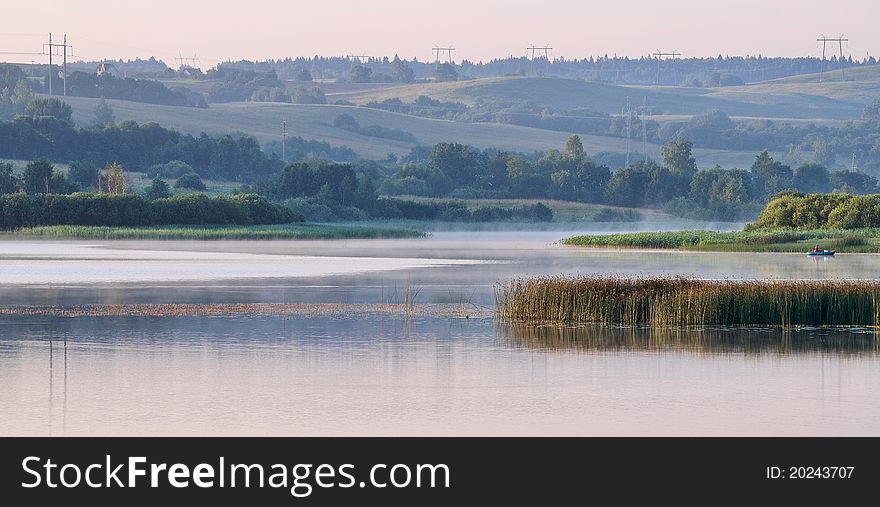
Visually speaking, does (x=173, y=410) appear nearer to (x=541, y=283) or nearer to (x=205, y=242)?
(x=541, y=283)

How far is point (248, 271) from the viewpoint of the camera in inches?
2507

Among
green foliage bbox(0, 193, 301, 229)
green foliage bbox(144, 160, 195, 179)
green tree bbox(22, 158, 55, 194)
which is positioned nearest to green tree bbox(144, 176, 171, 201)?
green tree bbox(22, 158, 55, 194)

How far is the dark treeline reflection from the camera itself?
3309 cm

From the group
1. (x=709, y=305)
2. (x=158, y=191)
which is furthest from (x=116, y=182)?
(x=709, y=305)

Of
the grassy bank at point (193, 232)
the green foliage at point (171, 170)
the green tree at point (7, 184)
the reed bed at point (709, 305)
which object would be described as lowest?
the grassy bank at point (193, 232)

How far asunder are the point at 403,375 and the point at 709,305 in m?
11.8

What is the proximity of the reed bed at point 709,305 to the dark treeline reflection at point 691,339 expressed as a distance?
2.54 ft

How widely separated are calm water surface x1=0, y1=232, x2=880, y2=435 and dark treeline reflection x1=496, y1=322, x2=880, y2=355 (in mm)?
69

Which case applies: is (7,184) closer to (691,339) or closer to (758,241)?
(758,241)

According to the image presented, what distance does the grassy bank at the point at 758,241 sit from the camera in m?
85.7

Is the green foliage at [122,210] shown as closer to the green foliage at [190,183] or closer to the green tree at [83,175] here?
the green foliage at [190,183]

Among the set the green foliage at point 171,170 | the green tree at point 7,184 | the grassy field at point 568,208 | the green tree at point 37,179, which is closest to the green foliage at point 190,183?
the green foliage at point 171,170

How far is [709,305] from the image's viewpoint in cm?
3788

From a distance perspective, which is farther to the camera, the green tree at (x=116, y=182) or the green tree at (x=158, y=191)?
the green tree at (x=158, y=191)
